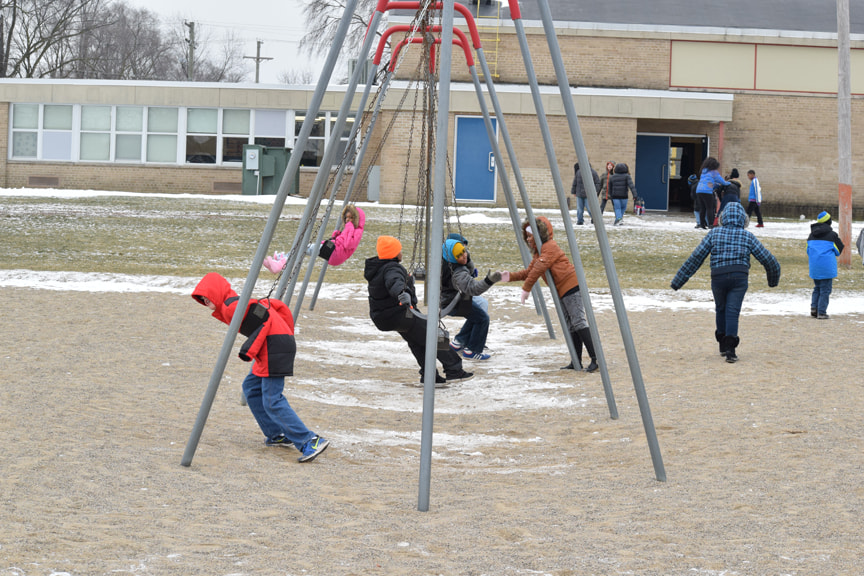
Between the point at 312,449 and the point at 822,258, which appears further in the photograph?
the point at 822,258

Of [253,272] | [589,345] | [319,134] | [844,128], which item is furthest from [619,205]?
[253,272]

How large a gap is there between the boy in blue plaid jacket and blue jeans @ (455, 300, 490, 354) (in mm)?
1776

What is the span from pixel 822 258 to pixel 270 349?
756cm

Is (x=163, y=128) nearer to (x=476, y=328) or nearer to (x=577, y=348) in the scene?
(x=476, y=328)

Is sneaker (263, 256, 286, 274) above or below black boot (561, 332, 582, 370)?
above

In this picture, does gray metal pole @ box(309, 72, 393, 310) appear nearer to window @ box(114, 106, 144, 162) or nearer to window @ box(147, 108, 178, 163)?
window @ box(147, 108, 178, 163)

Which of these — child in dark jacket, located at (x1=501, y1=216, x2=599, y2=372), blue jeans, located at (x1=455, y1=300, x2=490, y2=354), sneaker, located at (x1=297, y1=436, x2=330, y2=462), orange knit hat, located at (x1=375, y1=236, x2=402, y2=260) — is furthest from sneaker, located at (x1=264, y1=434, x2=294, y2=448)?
blue jeans, located at (x1=455, y1=300, x2=490, y2=354)

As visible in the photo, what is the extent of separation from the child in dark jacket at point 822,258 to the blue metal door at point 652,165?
21.2 meters

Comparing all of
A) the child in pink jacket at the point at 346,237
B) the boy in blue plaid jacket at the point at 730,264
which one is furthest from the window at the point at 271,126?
the boy in blue plaid jacket at the point at 730,264

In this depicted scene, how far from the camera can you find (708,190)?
2164 centimetres

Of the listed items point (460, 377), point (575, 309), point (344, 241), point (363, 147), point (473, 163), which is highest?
point (473, 163)

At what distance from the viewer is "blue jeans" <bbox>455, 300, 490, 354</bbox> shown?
9.35 metres

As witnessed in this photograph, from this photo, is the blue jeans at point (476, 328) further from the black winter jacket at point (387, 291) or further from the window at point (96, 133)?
the window at point (96, 133)

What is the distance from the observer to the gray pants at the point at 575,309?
862 centimetres
